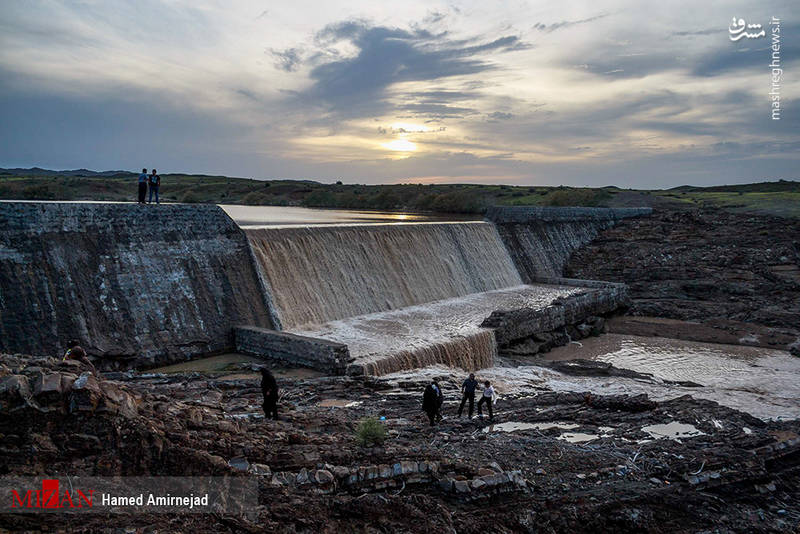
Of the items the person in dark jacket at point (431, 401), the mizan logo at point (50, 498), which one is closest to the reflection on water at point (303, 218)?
the person in dark jacket at point (431, 401)

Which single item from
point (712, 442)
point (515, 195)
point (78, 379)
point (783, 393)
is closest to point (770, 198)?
point (515, 195)

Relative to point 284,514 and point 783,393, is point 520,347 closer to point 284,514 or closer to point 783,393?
point 783,393

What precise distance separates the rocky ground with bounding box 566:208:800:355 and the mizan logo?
2196 cm

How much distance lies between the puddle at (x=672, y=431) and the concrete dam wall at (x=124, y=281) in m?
10.8

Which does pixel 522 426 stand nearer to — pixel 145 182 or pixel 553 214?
pixel 145 182

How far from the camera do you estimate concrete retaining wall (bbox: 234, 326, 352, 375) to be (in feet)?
45.6

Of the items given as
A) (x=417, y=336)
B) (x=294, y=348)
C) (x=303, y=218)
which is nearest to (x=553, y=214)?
(x=303, y=218)

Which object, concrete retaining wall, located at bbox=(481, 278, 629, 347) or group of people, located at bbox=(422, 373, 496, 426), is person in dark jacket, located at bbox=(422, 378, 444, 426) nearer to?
group of people, located at bbox=(422, 373, 496, 426)

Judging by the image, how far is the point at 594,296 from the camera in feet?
79.7

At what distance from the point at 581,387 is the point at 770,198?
48.3 m

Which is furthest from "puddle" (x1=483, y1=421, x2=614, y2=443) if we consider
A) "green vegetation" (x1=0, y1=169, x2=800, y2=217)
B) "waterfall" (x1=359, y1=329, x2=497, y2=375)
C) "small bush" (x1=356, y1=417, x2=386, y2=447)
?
"green vegetation" (x1=0, y1=169, x2=800, y2=217)

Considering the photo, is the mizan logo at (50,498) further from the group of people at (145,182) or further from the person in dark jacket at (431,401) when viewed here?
the group of people at (145,182)

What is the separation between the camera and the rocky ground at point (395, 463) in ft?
20.0

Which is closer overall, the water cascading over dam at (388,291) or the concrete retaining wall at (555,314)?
the water cascading over dam at (388,291)
